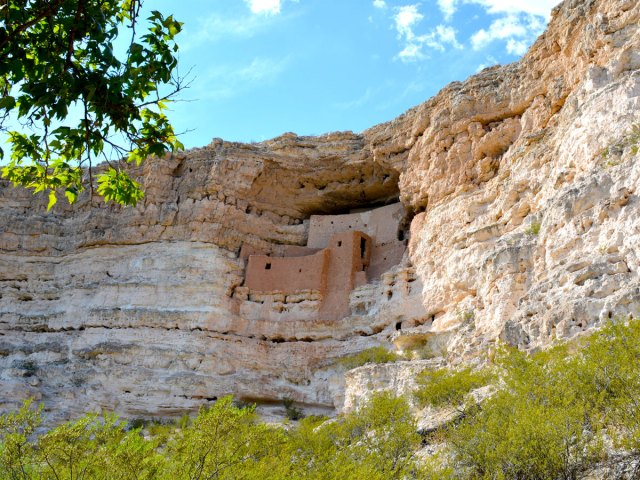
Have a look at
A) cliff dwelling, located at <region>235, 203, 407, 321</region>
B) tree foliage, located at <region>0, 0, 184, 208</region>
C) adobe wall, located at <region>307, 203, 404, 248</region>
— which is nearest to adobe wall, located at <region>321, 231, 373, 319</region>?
cliff dwelling, located at <region>235, 203, 407, 321</region>

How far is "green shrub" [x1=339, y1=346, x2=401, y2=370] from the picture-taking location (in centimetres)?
2081

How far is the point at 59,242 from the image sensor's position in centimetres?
2838

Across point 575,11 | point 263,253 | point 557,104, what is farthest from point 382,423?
point 263,253

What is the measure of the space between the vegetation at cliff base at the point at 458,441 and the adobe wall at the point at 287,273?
1269cm

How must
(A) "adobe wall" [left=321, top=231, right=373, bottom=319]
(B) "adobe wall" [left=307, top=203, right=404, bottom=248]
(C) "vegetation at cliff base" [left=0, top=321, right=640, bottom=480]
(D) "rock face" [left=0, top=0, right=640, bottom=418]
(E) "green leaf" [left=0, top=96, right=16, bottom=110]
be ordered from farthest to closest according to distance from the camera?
(B) "adobe wall" [left=307, top=203, right=404, bottom=248], (A) "adobe wall" [left=321, top=231, right=373, bottom=319], (D) "rock face" [left=0, top=0, right=640, bottom=418], (C) "vegetation at cliff base" [left=0, top=321, right=640, bottom=480], (E) "green leaf" [left=0, top=96, right=16, bottom=110]

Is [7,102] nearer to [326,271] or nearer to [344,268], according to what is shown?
[344,268]

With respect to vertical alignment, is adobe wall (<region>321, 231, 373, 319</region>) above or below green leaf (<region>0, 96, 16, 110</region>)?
below

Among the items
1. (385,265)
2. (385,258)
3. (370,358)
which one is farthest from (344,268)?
(370,358)

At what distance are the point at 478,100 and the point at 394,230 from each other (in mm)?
5354

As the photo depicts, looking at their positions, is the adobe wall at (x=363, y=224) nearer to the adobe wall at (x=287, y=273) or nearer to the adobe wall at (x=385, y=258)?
the adobe wall at (x=385, y=258)

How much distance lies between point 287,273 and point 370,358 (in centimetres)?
528

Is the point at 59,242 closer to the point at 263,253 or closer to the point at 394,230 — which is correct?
the point at 263,253

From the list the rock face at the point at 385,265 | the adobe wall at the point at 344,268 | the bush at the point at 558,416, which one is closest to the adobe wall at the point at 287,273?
the adobe wall at the point at 344,268

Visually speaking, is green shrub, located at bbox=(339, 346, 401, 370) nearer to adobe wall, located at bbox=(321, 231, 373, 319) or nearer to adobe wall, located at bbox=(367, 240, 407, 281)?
adobe wall, located at bbox=(321, 231, 373, 319)
